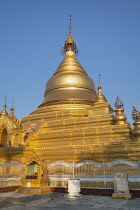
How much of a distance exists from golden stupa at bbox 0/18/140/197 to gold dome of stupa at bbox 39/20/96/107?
0.48 ft

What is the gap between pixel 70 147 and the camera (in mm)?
13258

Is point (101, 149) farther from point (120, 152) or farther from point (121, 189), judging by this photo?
point (121, 189)

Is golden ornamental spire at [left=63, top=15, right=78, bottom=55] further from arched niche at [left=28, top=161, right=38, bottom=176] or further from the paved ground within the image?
the paved ground

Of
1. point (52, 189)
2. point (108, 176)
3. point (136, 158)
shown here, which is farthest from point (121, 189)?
point (52, 189)

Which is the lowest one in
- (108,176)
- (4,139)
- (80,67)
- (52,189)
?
(52,189)

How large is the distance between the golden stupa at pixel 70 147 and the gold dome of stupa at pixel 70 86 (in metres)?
0.15

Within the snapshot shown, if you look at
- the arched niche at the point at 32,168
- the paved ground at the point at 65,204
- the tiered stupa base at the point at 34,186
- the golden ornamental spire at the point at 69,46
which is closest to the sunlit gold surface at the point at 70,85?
the golden ornamental spire at the point at 69,46

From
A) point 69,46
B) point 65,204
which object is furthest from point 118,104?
point 69,46

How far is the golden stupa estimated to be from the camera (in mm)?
10961

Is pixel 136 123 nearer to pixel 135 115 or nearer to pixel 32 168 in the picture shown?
pixel 135 115

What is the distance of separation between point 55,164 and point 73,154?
4.76ft

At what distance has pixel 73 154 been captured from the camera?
1295cm

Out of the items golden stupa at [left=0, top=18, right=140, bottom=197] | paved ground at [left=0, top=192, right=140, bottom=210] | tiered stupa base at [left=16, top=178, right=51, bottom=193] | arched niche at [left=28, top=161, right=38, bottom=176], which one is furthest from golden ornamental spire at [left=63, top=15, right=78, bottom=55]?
paved ground at [left=0, top=192, right=140, bottom=210]

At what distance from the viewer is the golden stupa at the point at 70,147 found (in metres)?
11.0
